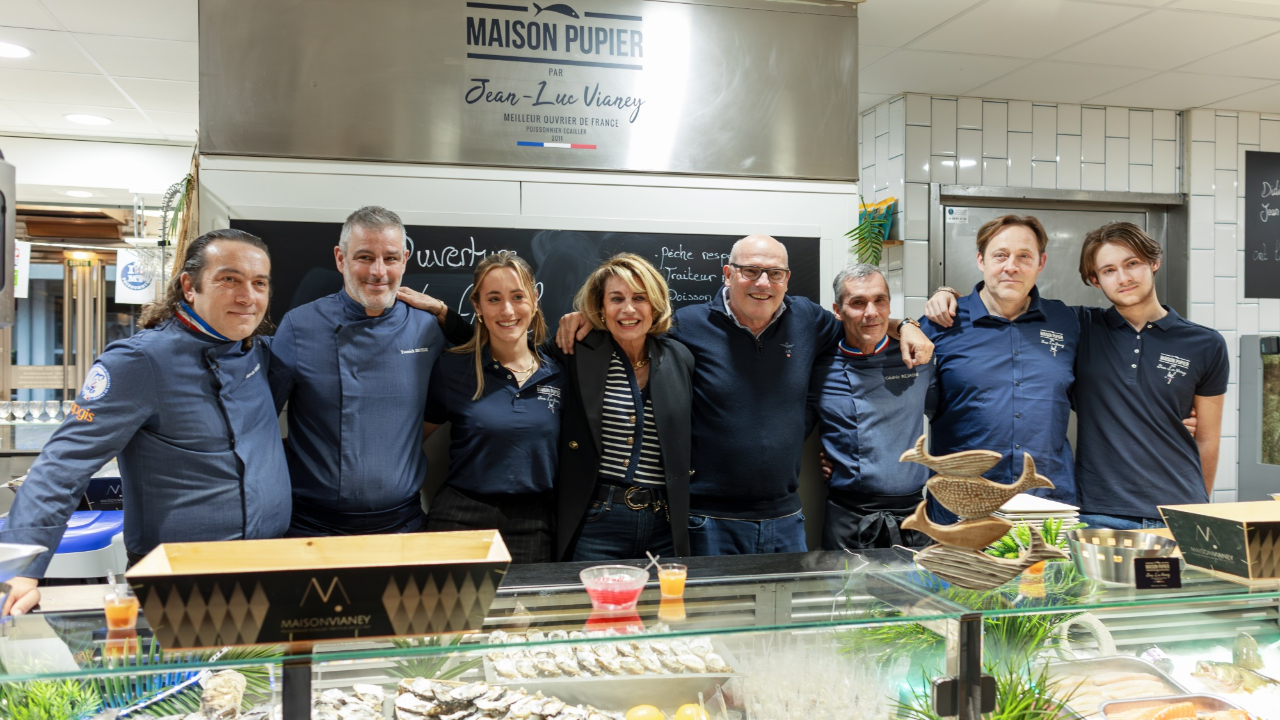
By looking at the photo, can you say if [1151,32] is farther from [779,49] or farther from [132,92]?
[132,92]

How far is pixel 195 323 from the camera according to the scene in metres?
2.13

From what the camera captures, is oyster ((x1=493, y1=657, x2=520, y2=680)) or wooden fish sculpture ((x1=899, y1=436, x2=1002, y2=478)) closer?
wooden fish sculpture ((x1=899, y1=436, x2=1002, y2=478))

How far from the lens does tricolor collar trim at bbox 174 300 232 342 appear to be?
83.8 inches

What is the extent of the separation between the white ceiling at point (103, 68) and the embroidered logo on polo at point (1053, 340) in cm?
377

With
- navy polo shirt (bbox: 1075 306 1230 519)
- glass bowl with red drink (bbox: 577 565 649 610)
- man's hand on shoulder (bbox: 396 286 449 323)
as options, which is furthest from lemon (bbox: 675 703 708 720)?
navy polo shirt (bbox: 1075 306 1230 519)

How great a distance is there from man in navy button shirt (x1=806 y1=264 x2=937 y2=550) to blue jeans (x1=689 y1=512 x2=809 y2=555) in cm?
23

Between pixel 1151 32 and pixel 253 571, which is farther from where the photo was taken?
pixel 1151 32

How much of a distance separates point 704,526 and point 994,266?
1409 mm

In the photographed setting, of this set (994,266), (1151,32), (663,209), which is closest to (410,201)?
(663,209)

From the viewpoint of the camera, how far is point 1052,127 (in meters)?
5.29

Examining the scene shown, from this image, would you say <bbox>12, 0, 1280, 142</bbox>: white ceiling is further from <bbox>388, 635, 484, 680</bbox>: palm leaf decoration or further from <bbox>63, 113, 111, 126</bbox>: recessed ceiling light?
<bbox>388, 635, 484, 680</bbox>: palm leaf decoration

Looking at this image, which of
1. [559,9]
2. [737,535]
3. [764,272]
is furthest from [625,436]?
[559,9]

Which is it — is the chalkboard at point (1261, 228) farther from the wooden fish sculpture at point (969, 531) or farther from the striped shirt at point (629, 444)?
the wooden fish sculpture at point (969, 531)

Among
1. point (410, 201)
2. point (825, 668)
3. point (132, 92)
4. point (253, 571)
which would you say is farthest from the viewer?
point (132, 92)
